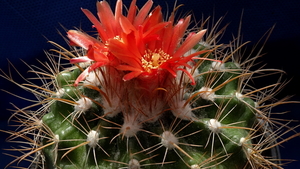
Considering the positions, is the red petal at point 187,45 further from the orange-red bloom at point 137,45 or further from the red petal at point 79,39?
the red petal at point 79,39

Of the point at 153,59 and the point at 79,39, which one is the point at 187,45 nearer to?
the point at 153,59

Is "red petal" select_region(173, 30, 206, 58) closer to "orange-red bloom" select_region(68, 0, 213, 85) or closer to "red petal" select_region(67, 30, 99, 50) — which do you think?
"orange-red bloom" select_region(68, 0, 213, 85)

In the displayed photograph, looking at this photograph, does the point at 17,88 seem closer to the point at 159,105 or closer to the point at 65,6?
the point at 65,6

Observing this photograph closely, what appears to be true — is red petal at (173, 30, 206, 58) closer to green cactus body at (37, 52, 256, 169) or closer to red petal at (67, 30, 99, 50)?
green cactus body at (37, 52, 256, 169)

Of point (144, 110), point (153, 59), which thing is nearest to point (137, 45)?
point (153, 59)

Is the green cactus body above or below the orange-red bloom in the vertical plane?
below

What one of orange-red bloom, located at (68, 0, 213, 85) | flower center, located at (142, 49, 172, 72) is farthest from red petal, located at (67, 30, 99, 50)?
flower center, located at (142, 49, 172, 72)

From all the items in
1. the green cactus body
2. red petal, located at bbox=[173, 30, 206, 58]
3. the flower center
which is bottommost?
the green cactus body

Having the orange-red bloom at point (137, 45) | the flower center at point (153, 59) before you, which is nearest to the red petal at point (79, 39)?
the orange-red bloom at point (137, 45)
